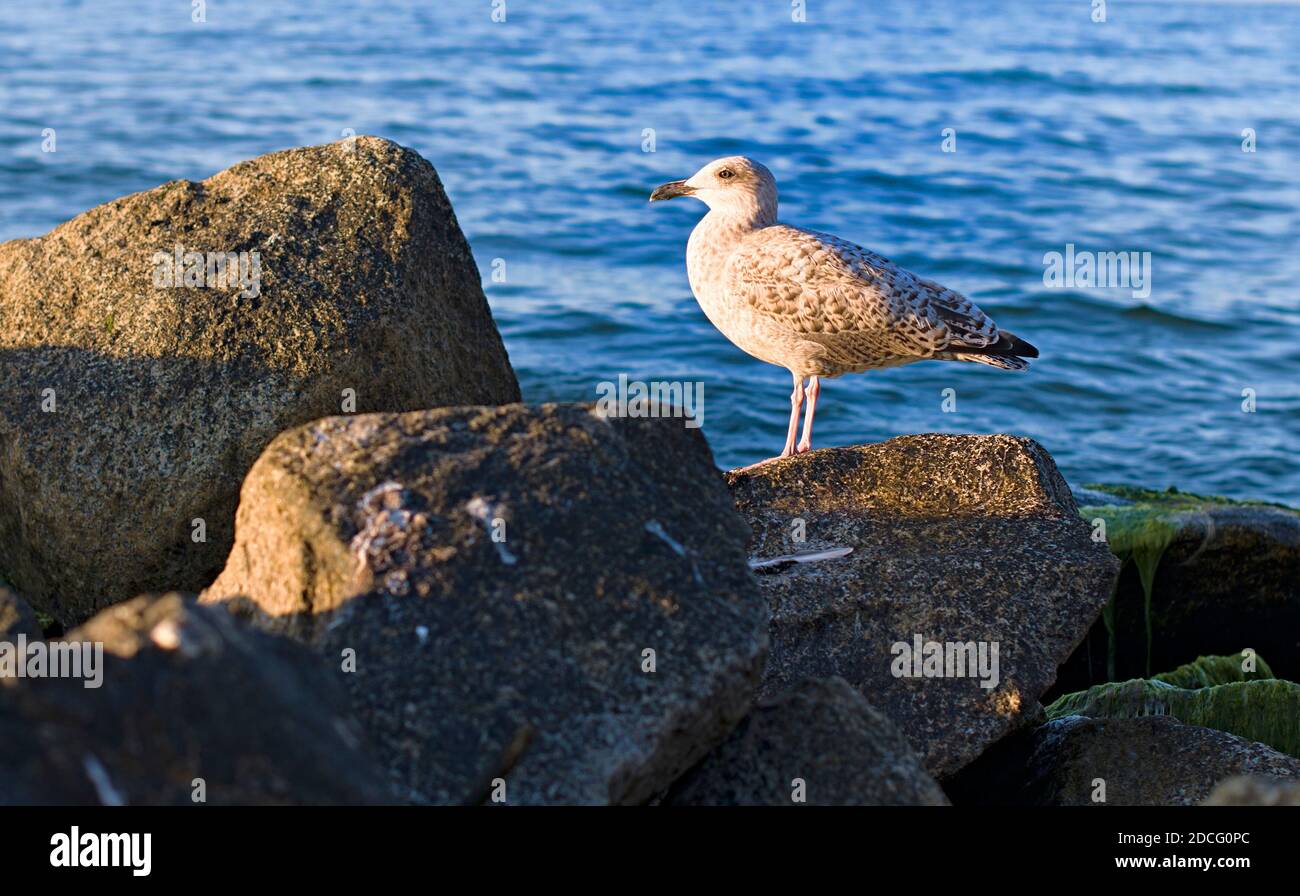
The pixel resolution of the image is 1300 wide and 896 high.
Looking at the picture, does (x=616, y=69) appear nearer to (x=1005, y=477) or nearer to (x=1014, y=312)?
(x=1014, y=312)

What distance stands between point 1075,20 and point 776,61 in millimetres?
9308

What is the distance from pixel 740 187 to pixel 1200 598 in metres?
3.24

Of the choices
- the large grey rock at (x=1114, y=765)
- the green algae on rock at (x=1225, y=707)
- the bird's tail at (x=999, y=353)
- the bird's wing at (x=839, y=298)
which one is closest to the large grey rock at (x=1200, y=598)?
the green algae on rock at (x=1225, y=707)

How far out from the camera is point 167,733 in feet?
10.3

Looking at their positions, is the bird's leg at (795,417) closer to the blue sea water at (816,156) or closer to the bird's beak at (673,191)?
the bird's beak at (673,191)

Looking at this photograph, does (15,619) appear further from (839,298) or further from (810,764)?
(839,298)

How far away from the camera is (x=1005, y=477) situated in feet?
19.6

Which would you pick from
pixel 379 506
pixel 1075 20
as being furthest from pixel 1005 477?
pixel 1075 20

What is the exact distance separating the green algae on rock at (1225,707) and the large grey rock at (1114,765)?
69cm

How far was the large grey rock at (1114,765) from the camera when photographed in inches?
206

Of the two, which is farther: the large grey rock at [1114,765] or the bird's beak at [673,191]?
the bird's beak at [673,191]

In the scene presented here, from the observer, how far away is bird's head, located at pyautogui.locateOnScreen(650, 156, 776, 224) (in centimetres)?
730

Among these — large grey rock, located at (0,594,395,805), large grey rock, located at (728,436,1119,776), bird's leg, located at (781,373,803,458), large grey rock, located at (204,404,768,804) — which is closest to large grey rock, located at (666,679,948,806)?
large grey rock, located at (204,404,768,804)

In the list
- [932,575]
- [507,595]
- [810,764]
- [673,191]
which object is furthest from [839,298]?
[507,595]
